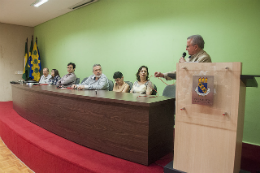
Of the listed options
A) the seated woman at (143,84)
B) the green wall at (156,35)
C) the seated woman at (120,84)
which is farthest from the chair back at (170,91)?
the seated woman at (120,84)

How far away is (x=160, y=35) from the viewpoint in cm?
317

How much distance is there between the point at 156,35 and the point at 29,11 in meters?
3.67

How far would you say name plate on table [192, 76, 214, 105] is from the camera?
1.13 meters

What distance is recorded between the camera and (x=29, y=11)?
493cm

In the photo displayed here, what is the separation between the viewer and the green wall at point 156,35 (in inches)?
90.1

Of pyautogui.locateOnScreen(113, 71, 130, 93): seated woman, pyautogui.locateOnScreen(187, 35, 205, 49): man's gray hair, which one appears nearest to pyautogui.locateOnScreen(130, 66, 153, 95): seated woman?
pyautogui.locateOnScreen(113, 71, 130, 93): seated woman

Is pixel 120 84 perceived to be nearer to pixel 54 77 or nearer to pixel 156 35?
pixel 156 35

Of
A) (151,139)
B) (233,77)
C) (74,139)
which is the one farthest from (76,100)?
(233,77)

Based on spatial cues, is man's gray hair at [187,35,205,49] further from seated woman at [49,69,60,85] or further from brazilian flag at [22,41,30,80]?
brazilian flag at [22,41,30,80]

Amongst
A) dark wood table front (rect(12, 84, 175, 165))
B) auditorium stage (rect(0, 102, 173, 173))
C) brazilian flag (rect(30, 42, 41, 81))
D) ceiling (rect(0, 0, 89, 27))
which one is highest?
ceiling (rect(0, 0, 89, 27))

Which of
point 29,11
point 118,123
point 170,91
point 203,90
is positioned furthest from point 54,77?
point 203,90

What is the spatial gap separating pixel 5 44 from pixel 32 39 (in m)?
0.83

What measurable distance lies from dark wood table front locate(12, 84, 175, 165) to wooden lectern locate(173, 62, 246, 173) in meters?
0.25

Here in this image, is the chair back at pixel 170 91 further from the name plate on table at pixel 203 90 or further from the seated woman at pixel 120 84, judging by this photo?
the name plate on table at pixel 203 90
